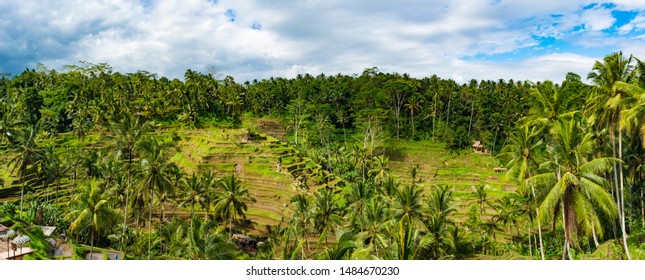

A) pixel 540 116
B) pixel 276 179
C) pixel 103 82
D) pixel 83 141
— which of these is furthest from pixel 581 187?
pixel 103 82

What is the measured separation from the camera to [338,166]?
186 ft

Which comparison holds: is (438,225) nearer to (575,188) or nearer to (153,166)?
(575,188)

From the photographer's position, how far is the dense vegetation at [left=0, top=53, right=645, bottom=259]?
20.0 meters

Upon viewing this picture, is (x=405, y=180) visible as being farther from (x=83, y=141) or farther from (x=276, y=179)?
(x=83, y=141)

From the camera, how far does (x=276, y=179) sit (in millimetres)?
48969

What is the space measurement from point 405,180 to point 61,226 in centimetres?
4051

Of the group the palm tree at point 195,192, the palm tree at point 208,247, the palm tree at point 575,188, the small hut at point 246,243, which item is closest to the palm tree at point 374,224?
the palm tree at point 208,247

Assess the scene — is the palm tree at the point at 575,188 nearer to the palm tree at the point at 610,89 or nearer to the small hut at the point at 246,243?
the palm tree at the point at 610,89

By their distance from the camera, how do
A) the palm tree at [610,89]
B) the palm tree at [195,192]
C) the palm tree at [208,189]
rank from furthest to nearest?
the palm tree at [208,189] < the palm tree at [195,192] < the palm tree at [610,89]

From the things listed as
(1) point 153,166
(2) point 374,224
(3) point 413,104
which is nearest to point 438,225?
(2) point 374,224

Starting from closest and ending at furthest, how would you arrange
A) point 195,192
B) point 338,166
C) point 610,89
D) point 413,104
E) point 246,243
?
point 610,89
point 246,243
point 195,192
point 338,166
point 413,104

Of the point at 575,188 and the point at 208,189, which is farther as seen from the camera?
the point at 208,189

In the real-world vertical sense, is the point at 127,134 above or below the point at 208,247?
above

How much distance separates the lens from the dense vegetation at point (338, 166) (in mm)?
20033
